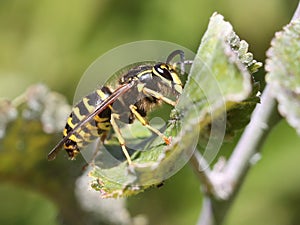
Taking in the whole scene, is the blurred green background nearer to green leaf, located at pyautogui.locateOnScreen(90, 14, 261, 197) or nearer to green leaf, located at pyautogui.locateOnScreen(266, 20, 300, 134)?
green leaf, located at pyautogui.locateOnScreen(90, 14, 261, 197)

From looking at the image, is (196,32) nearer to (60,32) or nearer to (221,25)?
(60,32)

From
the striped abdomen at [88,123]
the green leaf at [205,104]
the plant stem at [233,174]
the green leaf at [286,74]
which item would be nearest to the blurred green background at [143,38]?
the plant stem at [233,174]

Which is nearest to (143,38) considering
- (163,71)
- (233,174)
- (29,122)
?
(29,122)

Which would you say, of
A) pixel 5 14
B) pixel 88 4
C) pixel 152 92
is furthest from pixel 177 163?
pixel 5 14

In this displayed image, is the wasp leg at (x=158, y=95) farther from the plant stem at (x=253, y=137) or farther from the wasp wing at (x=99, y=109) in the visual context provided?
the plant stem at (x=253, y=137)

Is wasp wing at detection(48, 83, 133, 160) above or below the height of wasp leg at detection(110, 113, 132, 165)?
above

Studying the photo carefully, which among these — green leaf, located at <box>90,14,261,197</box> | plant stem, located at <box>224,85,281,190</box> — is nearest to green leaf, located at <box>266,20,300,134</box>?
green leaf, located at <box>90,14,261,197</box>
